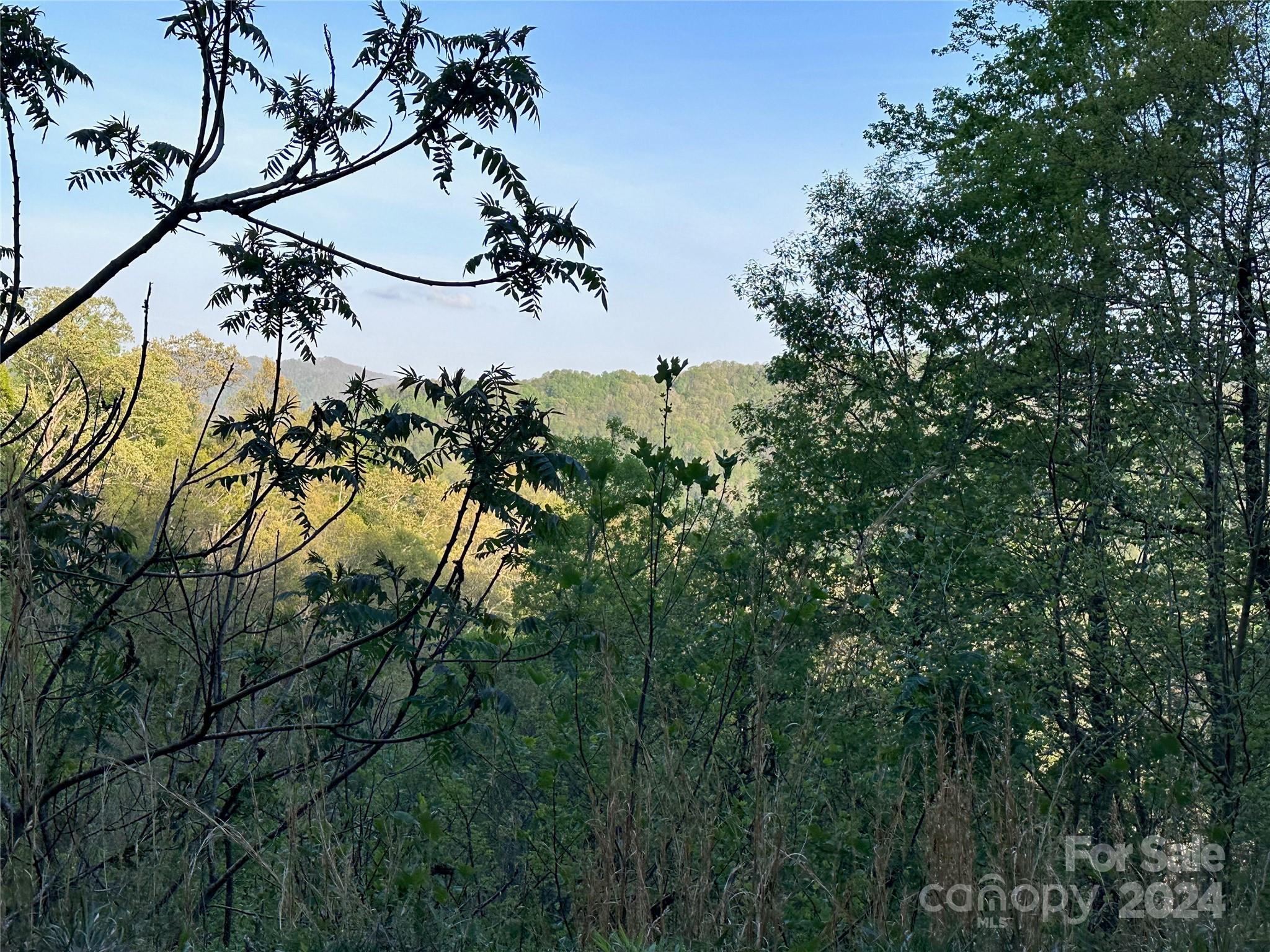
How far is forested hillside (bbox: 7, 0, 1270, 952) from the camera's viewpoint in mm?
2539

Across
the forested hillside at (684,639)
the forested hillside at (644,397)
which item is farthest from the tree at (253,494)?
the forested hillside at (644,397)

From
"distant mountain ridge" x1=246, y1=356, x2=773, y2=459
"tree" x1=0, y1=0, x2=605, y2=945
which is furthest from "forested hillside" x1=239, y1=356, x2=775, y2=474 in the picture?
"tree" x1=0, y1=0, x2=605, y2=945

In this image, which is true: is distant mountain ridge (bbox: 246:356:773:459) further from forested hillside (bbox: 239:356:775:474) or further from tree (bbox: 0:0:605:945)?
tree (bbox: 0:0:605:945)

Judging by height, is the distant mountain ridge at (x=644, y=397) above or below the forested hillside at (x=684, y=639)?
above

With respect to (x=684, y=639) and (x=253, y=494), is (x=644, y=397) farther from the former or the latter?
(x=253, y=494)

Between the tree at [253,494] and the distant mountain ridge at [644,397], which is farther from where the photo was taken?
the distant mountain ridge at [644,397]

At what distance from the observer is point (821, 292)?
1510cm

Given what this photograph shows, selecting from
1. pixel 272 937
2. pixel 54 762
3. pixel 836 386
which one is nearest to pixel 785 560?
pixel 272 937

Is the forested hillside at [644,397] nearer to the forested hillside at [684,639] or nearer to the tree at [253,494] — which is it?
the forested hillside at [684,639]

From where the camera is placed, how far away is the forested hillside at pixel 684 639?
254 cm

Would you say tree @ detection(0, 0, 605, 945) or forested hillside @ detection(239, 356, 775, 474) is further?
forested hillside @ detection(239, 356, 775, 474)

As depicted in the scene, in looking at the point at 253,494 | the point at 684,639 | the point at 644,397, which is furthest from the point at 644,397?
the point at 253,494

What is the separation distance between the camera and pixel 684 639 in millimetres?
9914

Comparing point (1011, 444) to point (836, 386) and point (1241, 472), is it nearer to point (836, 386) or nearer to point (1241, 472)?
point (836, 386)
